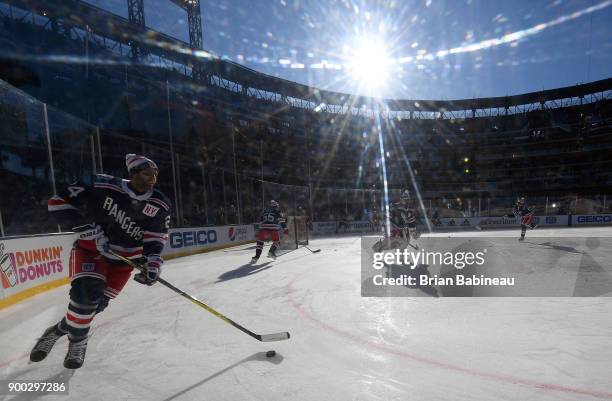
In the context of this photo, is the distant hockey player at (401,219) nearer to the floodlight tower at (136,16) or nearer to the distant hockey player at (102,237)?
the distant hockey player at (102,237)

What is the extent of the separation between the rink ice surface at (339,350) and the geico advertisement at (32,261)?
1.05 meters

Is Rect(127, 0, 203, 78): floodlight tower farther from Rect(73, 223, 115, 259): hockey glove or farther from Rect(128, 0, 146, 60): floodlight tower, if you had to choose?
Rect(73, 223, 115, 259): hockey glove

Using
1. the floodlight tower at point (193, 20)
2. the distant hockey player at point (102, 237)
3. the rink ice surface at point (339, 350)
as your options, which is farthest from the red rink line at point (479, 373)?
the floodlight tower at point (193, 20)

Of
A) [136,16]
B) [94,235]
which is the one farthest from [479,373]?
[136,16]

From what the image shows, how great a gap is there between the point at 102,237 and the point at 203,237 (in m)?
11.4

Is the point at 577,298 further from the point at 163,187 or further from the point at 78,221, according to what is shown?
the point at 163,187

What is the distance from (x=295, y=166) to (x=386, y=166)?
14.5 meters

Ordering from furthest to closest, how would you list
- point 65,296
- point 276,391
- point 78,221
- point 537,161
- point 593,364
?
point 537,161 < point 65,296 < point 78,221 < point 593,364 < point 276,391

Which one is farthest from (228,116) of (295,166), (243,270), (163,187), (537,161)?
(537,161)

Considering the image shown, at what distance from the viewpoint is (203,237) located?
1423 centimetres

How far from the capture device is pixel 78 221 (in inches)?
120

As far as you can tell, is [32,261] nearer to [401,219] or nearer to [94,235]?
[94,235]

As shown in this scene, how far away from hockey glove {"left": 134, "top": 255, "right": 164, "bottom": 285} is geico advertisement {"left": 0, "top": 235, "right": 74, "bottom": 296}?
4767mm

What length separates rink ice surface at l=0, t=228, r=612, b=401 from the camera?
98.7 inches
